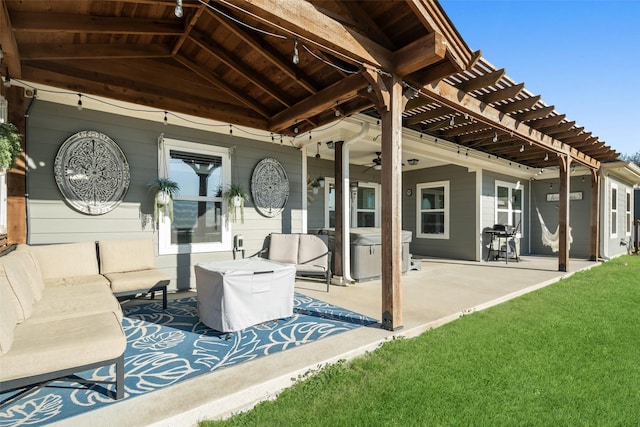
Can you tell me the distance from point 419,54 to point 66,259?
4.22m

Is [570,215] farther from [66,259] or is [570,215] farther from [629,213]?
[66,259]

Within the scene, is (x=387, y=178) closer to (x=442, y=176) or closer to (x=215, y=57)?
(x=215, y=57)

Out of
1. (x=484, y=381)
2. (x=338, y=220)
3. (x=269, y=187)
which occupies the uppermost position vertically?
(x=269, y=187)

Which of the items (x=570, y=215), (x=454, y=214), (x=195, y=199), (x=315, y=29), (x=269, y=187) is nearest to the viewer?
(x=315, y=29)

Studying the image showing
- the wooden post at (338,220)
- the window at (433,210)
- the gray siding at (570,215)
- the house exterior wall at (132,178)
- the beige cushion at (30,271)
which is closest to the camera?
the beige cushion at (30,271)

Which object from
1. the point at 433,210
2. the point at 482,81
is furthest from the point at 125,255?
the point at 433,210

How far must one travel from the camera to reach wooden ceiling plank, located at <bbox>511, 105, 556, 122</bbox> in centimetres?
474

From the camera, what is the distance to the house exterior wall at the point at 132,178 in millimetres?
3619

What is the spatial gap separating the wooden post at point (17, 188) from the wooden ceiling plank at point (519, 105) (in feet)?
19.7

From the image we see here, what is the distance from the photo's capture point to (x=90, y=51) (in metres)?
3.57

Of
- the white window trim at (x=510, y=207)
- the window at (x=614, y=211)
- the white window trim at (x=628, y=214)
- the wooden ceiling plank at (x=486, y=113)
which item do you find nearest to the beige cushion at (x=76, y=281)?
the wooden ceiling plank at (x=486, y=113)

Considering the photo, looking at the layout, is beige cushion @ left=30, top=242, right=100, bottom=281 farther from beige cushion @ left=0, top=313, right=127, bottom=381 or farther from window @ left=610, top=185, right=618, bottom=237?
window @ left=610, top=185, right=618, bottom=237

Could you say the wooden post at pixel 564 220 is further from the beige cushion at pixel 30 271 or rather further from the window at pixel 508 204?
the beige cushion at pixel 30 271

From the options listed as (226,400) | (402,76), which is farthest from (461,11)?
(226,400)
